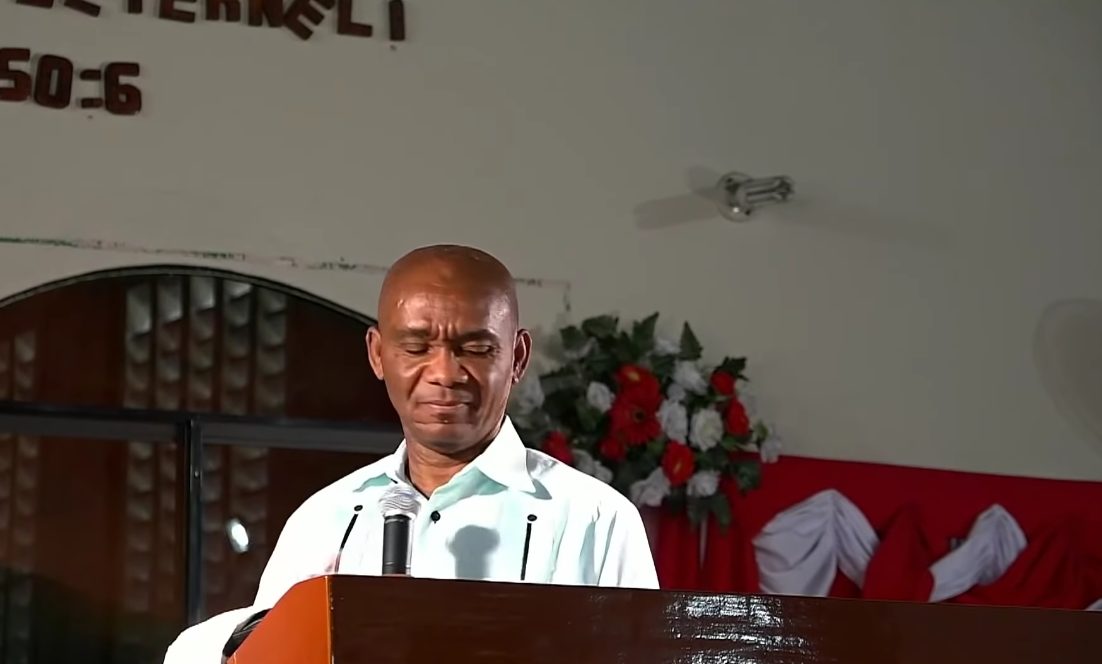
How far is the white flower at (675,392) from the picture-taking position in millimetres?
3908

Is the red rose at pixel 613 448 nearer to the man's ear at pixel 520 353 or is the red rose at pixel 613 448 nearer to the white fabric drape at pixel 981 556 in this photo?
the white fabric drape at pixel 981 556

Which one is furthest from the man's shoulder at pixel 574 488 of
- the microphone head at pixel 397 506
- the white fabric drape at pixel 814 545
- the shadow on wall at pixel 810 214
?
the shadow on wall at pixel 810 214

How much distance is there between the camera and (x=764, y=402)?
4.18 meters

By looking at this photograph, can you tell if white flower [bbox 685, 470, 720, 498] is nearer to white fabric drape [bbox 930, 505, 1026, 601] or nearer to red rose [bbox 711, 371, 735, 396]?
red rose [bbox 711, 371, 735, 396]

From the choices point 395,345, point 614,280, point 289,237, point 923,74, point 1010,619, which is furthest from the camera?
point 923,74

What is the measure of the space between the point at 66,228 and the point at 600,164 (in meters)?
1.29

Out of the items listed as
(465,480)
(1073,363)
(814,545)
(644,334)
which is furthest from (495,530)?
(1073,363)

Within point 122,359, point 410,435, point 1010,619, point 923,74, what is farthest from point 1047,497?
point 1010,619

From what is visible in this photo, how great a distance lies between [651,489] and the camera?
150 inches

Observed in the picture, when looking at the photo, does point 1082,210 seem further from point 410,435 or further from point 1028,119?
point 410,435

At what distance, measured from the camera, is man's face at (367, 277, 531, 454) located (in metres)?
1.54

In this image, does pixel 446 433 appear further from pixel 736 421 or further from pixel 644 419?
pixel 736 421

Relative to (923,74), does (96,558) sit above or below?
below

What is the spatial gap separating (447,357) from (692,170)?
280 cm
